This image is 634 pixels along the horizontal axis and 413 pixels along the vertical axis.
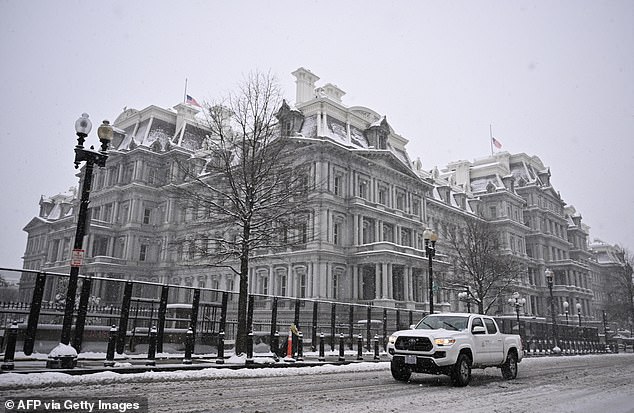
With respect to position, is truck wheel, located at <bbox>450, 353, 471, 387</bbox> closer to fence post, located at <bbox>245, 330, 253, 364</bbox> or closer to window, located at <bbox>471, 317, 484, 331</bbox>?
window, located at <bbox>471, 317, 484, 331</bbox>

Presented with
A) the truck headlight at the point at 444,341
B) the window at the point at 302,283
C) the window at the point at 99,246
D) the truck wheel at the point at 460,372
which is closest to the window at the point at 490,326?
the truck wheel at the point at 460,372

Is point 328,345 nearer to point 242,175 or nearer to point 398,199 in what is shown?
point 242,175

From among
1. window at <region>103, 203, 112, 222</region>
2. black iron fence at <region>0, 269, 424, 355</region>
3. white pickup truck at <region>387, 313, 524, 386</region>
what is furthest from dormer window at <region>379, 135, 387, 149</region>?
white pickup truck at <region>387, 313, 524, 386</region>

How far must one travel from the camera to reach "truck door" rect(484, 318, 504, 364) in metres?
12.4

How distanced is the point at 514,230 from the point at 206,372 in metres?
65.3

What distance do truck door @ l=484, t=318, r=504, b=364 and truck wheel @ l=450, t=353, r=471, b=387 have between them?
1.49 metres

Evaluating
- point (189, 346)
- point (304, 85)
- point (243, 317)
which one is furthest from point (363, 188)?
point (189, 346)

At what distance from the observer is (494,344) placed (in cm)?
1253

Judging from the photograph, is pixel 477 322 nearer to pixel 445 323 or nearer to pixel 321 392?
pixel 445 323

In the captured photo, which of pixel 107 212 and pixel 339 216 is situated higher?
pixel 107 212

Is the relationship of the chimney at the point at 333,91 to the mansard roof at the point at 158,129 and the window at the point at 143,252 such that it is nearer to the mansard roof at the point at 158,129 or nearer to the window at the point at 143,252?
the mansard roof at the point at 158,129

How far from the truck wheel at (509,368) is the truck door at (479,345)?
1.35 meters

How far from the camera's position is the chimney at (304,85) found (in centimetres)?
5157

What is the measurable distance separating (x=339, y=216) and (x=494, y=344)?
31.3m
